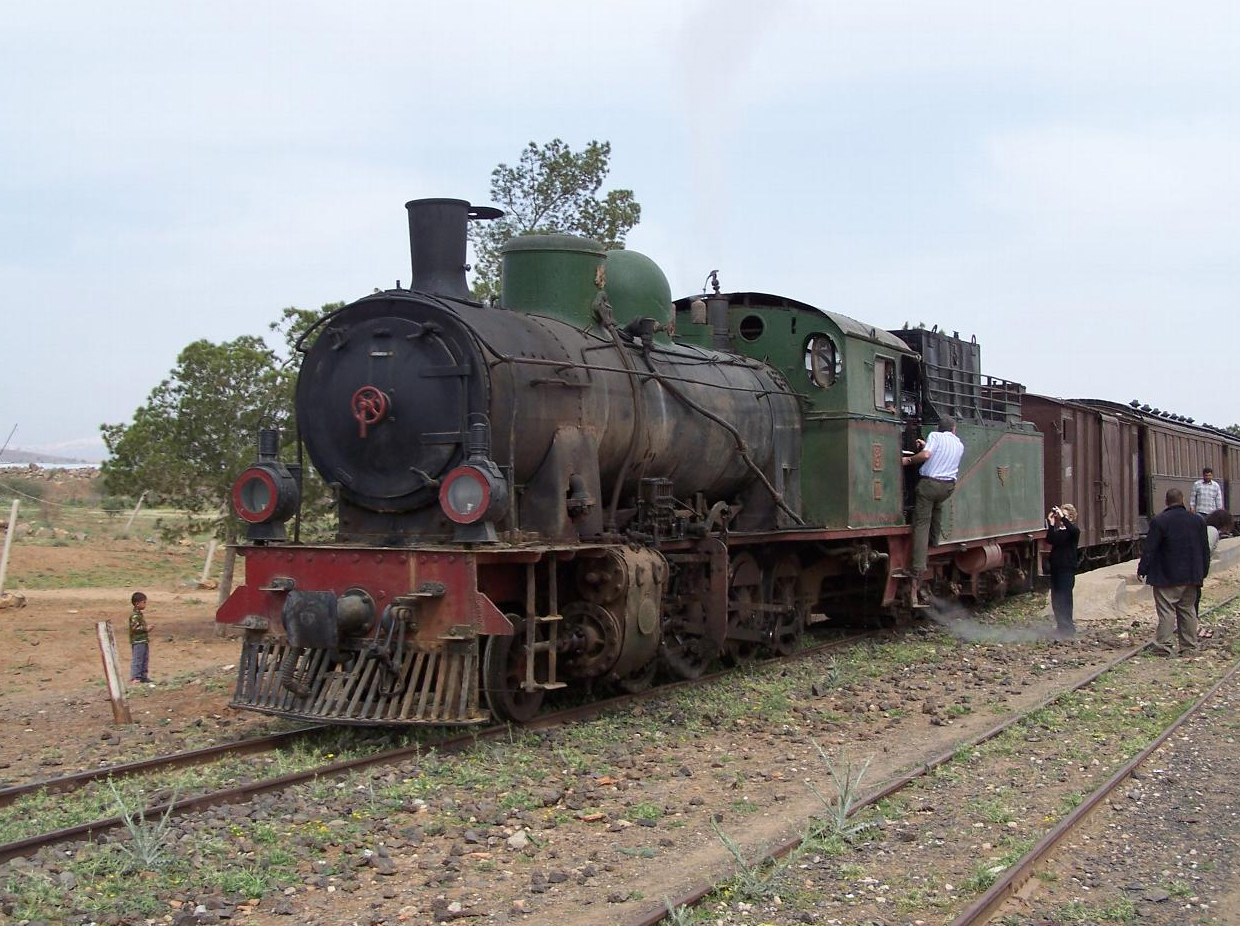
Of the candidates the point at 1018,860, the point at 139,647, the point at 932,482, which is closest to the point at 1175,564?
the point at 932,482

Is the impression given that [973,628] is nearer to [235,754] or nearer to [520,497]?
[520,497]

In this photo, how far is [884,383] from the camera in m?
12.5

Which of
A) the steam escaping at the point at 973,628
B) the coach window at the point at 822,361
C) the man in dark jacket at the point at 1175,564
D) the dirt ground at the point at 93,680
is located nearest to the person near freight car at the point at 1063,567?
the steam escaping at the point at 973,628

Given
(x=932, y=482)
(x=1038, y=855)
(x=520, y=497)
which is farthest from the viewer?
(x=932, y=482)

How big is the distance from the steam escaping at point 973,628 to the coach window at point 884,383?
2.38 m

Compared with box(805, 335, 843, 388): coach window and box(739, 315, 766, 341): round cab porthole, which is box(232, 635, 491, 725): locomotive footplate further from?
box(739, 315, 766, 341): round cab porthole

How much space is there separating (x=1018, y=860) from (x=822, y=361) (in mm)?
7156

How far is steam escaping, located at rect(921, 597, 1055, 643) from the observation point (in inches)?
511

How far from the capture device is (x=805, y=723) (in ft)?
27.6

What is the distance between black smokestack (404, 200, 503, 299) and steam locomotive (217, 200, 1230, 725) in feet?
0.05

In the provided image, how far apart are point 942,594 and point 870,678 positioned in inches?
190

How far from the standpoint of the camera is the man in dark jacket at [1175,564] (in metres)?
11.6

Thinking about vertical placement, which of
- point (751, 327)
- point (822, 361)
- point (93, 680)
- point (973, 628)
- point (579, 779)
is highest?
point (751, 327)

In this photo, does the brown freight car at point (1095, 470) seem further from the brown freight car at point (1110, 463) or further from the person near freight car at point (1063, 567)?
the person near freight car at point (1063, 567)
